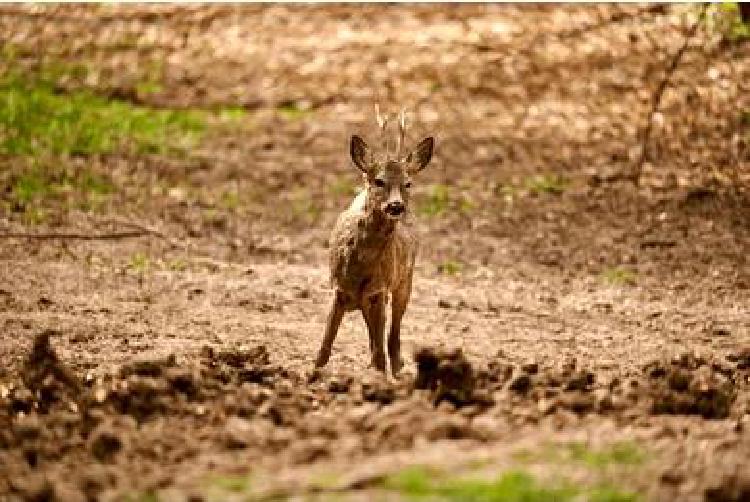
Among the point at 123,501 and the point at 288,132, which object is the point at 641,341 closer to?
the point at 123,501

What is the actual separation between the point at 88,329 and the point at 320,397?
3329mm

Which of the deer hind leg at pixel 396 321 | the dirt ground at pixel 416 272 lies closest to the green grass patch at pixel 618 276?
the dirt ground at pixel 416 272

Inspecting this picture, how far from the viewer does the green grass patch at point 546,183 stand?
666 inches

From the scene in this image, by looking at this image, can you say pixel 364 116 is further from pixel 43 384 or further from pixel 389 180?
pixel 43 384

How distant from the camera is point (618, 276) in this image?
46.8ft

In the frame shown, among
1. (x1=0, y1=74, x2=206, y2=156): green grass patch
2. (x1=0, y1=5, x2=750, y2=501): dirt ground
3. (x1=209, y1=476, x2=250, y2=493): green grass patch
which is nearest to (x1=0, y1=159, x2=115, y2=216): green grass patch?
(x1=0, y1=5, x2=750, y2=501): dirt ground

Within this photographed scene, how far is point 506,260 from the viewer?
14883mm

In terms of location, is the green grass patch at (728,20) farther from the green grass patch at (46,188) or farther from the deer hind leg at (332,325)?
the deer hind leg at (332,325)

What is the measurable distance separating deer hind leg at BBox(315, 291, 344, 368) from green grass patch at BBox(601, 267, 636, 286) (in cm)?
457

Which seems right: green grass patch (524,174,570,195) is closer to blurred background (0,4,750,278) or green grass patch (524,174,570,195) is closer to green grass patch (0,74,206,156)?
blurred background (0,4,750,278)

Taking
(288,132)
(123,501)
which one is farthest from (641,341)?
(288,132)

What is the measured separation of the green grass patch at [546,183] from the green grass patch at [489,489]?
10.9 metres

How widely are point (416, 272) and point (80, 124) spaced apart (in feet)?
18.7

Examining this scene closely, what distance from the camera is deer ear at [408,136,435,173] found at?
9906 mm
